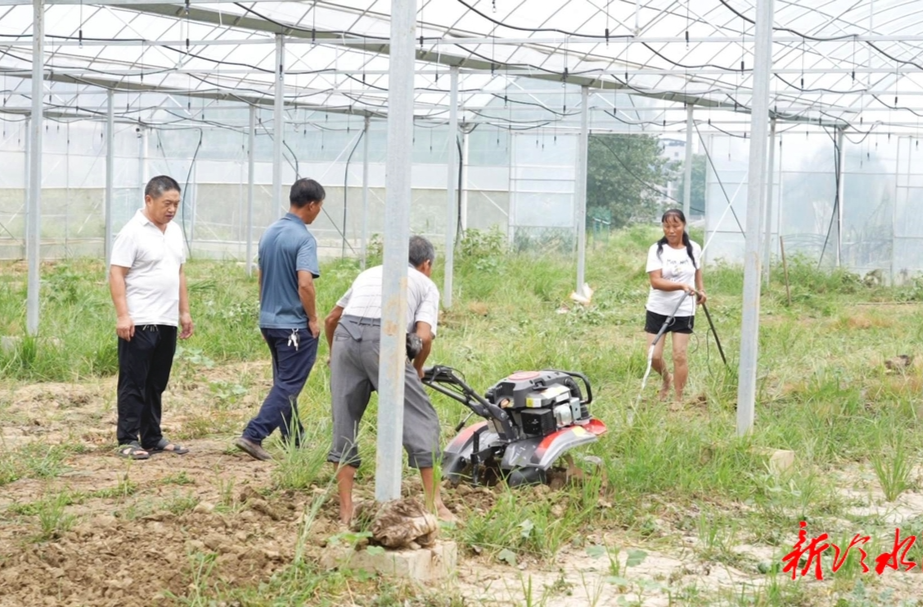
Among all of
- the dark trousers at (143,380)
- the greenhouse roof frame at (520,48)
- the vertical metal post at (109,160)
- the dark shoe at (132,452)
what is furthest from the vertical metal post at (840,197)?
the dark shoe at (132,452)

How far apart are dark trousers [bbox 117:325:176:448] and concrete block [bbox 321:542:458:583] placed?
234 cm

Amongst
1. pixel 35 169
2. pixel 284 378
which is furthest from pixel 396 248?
pixel 35 169

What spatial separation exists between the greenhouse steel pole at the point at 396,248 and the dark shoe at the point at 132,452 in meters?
2.33

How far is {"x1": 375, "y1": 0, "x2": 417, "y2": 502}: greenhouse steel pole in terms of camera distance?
4.48 metres

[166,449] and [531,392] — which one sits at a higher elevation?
[531,392]

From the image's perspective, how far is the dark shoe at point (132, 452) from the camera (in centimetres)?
656

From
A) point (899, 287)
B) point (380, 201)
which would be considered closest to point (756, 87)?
point (899, 287)

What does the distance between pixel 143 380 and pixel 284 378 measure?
0.76 meters

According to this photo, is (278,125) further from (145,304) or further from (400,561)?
(400,561)

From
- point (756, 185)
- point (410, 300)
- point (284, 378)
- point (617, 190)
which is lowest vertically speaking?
point (284, 378)

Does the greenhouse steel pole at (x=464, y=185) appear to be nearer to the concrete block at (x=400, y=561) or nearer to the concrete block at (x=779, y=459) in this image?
the concrete block at (x=779, y=459)

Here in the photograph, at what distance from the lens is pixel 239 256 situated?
24.0 metres

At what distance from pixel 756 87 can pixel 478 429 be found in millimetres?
2804

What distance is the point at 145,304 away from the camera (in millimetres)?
6539
